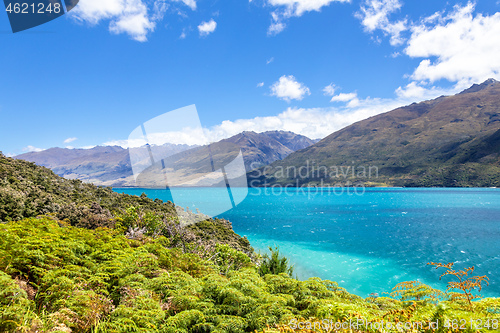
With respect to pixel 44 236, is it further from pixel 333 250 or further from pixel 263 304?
pixel 333 250

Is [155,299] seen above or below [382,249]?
above

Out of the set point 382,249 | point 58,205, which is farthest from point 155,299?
point 382,249

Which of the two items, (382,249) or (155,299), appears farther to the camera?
(382,249)

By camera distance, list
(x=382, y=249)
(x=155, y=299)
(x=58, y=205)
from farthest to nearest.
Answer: (x=382, y=249)
(x=58, y=205)
(x=155, y=299)

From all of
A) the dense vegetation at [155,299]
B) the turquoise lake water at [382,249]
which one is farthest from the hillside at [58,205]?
the turquoise lake water at [382,249]

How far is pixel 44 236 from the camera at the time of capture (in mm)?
6270

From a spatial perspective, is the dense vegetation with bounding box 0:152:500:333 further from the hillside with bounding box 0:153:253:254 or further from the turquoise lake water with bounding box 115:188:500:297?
the turquoise lake water with bounding box 115:188:500:297

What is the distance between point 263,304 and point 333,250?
24.7 meters

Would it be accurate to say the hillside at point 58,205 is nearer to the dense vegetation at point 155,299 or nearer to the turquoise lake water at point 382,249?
the dense vegetation at point 155,299

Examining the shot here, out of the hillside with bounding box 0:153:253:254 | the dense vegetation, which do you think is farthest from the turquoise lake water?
the dense vegetation

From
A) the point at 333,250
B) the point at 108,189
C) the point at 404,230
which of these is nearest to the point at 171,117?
the point at 108,189

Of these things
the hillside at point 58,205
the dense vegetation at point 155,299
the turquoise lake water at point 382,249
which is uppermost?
the hillside at point 58,205

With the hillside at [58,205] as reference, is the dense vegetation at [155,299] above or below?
below

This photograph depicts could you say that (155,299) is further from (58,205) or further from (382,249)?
(382,249)
